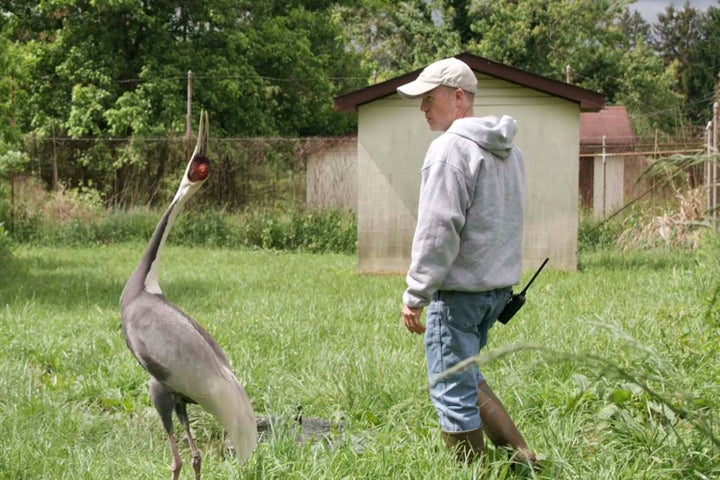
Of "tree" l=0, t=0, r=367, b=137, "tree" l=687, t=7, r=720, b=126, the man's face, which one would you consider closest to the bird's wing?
the man's face

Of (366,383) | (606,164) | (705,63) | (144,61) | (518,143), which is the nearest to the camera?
(366,383)

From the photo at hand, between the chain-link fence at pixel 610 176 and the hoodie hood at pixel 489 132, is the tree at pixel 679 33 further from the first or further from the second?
the hoodie hood at pixel 489 132

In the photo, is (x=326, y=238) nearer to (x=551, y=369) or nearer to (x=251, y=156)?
(x=251, y=156)

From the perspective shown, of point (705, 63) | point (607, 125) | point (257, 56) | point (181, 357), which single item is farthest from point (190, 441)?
point (705, 63)

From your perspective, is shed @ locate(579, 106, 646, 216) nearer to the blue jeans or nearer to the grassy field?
the grassy field

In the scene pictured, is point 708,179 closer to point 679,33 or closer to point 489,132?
point 489,132

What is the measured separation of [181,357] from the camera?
344cm

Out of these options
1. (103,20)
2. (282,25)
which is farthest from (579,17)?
(103,20)

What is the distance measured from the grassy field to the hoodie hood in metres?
0.96

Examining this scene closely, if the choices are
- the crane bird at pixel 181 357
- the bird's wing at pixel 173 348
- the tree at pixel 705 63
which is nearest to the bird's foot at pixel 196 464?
the crane bird at pixel 181 357

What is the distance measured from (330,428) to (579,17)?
112 ft

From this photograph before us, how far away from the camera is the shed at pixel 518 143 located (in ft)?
44.0

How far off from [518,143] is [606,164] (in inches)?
469

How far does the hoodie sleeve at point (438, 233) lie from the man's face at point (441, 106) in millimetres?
293
